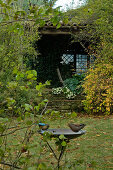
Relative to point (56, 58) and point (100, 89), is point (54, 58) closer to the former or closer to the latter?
point (56, 58)

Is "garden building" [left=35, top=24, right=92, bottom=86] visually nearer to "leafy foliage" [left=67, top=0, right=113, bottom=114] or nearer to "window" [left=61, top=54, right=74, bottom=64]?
"window" [left=61, top=54, right=74, bottom=64]

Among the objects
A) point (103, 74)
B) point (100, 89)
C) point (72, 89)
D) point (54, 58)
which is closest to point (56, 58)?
point (54, 58)

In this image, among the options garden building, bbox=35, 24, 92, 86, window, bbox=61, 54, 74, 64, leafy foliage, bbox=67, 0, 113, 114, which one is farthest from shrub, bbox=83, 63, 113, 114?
window, bbox=61, 54, 74, 64

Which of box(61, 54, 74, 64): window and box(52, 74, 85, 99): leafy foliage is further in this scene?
box(61, 54, 74, 64): window

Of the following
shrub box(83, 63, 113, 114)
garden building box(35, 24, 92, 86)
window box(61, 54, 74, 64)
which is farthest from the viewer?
window box(61, 54, 74, 64)

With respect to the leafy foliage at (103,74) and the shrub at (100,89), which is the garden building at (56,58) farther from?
the shrub at (100,89)

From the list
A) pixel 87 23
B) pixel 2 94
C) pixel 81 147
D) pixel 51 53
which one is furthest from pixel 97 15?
pixel 81 147

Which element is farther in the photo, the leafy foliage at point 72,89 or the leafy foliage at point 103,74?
the leafy foliage at point 72,89

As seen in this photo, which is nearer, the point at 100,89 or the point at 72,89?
the point at 100,89

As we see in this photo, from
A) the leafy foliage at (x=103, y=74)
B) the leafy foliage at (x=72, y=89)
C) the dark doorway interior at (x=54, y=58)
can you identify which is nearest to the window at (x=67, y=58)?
the dark doorway interior at (x=54, y=58)

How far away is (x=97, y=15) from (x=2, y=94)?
507 centimetres

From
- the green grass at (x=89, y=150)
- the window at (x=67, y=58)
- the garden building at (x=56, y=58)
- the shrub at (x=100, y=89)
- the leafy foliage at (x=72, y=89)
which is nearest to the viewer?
the green grass at (x=89, y=150)

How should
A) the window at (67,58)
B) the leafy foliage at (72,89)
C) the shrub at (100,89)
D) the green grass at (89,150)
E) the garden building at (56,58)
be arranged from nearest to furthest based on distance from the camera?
the green grass at (89,150), the shrub at (100,89), the leafy foliage at (72,89), the garden building at (56,58), the window at (67,58)

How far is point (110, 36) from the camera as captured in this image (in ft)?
28.1
